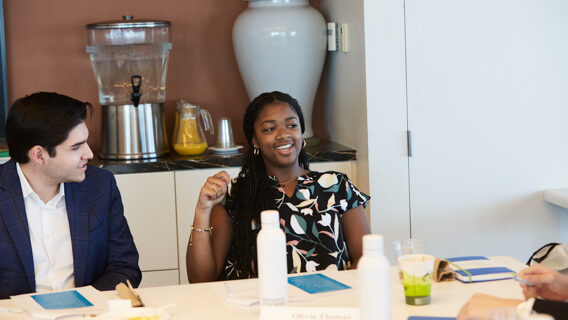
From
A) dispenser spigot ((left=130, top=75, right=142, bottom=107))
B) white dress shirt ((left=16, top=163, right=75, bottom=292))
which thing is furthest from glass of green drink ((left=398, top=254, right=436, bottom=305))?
dispenser spigot ((left=130, top=75, right=142, bottom=107))

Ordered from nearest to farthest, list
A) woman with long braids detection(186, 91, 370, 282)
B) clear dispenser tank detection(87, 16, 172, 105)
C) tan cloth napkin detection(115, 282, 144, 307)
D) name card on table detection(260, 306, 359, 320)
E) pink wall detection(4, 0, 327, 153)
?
1. name card on table detection(260, 306, 359, 320)
2. tan cloth napkin detection(115, 282, 144, 307)
3. woman with long braids detection(186, 91, 370, 282)
4. clear dispenser tank detection(87, 16, 172, 105)
5. pink wall detection(4, 0, 327, 153)

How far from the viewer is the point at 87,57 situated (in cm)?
340

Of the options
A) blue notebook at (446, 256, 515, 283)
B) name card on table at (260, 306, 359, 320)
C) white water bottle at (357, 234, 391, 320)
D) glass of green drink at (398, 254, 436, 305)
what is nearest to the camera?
white water bottle at (357, 234, 391, 320)

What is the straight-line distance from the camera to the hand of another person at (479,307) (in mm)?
1373

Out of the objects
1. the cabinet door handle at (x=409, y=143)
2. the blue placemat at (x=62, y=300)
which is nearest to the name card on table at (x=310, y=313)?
the blue placemat at (x=62, y=300)

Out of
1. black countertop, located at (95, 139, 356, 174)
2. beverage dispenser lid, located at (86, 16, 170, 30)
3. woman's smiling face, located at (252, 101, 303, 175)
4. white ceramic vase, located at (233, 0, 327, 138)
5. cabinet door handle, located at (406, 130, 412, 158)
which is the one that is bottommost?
black countertop, located at (95, 139, 356, 174)

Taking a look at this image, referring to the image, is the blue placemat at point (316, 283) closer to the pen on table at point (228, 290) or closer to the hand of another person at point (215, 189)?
the pen on table at point (228, 290)

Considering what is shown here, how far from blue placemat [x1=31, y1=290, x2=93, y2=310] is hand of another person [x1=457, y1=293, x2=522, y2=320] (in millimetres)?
809

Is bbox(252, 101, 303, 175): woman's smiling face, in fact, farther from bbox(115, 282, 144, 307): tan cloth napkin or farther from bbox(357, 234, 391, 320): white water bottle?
bbox(357, 234, 391, 320): white water bottle

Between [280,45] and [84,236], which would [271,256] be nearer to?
[84,236]

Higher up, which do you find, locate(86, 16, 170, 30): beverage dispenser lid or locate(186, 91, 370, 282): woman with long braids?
locate(86, 16, 170, 30): beverage dispenser lid

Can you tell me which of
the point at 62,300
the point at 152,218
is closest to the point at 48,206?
the point at 62,300

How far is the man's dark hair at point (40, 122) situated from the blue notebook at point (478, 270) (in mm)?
1059

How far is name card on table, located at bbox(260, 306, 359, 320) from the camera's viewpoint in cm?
150
